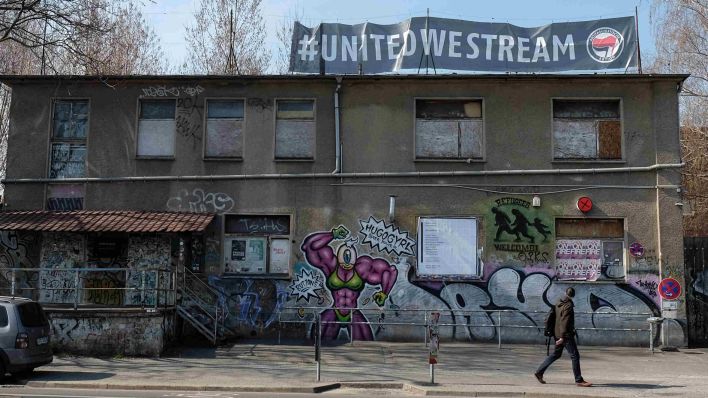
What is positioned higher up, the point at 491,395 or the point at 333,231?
the point at 333,231

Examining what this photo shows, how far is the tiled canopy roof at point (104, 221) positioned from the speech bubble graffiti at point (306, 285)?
2.90 meters

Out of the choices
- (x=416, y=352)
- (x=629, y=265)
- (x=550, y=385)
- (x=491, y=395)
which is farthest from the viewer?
(x=629, y=265)

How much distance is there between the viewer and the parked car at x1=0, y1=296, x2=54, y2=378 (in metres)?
12.7

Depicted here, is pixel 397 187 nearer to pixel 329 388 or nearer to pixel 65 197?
pixel 329 388

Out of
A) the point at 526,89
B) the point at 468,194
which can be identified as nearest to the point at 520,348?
the point at 468,194

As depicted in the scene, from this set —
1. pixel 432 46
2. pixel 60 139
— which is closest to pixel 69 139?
pixel 60 139

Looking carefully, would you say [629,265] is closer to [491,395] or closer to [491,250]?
[491,250]

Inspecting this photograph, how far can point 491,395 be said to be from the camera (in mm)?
11727

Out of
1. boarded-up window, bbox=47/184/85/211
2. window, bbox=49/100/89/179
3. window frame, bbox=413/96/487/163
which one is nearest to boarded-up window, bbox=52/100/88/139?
window, bbox=49/100/89/179

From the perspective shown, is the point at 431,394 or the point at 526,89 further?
the point at 526,89

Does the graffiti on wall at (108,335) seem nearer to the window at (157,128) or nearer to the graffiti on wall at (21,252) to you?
the graffiti on wall at (21,252)

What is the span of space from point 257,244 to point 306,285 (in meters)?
1.80

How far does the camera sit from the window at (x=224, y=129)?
19.2 meters

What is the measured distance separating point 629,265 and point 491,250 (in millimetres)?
3691
